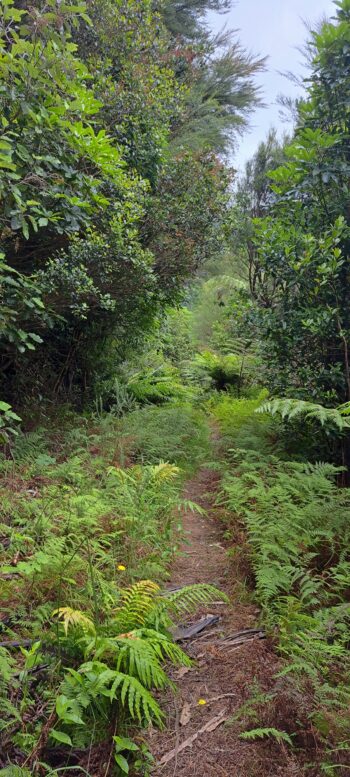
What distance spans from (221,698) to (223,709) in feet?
0.24

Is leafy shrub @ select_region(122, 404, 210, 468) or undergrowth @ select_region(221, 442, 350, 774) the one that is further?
leafy shrub @ select_region(122, 404, 210, 468)

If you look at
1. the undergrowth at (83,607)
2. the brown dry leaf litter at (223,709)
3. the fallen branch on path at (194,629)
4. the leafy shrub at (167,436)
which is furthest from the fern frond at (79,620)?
the leafy shrub at (167,436)

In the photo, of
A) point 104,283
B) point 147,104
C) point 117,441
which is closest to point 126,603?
point 117,441

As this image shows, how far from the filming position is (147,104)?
21.8 feet

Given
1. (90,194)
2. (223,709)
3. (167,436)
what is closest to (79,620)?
(223,709)

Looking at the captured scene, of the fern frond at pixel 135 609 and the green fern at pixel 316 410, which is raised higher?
the green fern at pixel 316 410

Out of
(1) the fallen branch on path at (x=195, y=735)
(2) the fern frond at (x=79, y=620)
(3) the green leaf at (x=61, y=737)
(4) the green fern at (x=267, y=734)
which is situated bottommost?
(1) the fallen branch on path at (x=195, y=735)

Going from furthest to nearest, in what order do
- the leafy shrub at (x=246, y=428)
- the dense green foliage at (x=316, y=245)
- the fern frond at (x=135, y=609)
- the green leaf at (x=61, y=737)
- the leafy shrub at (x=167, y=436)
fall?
1. the leafy shrub at (x=246, y=428)
2. the leafy shrub at (x=167, y=436)
3. the dense green foliage at (x=316, y=245)
4. the fern frond at (x=135, y=609)
5. the green leaf at (x=61, y=737)

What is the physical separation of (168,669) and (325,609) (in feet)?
3.34

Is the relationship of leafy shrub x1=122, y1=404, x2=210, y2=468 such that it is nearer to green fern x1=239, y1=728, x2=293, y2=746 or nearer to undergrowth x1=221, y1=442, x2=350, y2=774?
undergrowth x1=221, y1=442, x2=350, y2=774

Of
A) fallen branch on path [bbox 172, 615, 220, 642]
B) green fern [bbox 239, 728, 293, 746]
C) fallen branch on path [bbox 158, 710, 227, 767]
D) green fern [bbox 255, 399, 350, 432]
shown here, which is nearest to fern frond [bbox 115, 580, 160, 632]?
fallen branch on path [bbox 172, 615, 220, 642]

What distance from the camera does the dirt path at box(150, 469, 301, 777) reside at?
1.92 metres

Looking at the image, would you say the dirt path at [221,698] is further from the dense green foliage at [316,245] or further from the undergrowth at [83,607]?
the dense green foliage at [316,245]

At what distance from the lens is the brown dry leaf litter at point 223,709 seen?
1.91 meters
